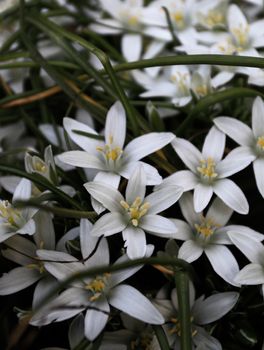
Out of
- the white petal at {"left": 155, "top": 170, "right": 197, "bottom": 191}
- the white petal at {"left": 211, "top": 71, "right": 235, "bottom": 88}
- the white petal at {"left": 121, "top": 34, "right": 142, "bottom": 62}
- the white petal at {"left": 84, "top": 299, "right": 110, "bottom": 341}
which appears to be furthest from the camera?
the white petal at {"left": 121, "top": 34, "right": 142, "bottom": 62}

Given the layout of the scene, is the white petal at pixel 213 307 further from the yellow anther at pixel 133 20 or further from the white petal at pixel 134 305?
the yellow anther at pixel 133 20

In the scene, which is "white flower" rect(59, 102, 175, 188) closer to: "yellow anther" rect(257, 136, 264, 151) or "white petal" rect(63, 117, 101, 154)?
"white petal" rect(63, 117, 101, 154)

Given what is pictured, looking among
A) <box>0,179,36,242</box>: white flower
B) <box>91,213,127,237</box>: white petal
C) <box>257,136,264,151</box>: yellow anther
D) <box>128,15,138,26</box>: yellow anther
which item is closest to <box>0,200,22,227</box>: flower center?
<box>0,179,36,242</box>: white flower

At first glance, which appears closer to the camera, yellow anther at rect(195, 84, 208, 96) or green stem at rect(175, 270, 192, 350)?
green stem at rect(175, 270, 192, 350)

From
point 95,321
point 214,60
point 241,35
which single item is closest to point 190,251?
point 95,321

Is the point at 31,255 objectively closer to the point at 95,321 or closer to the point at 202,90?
the point at 95,321

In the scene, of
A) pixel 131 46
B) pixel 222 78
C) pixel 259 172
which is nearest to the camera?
pixel 259 172
